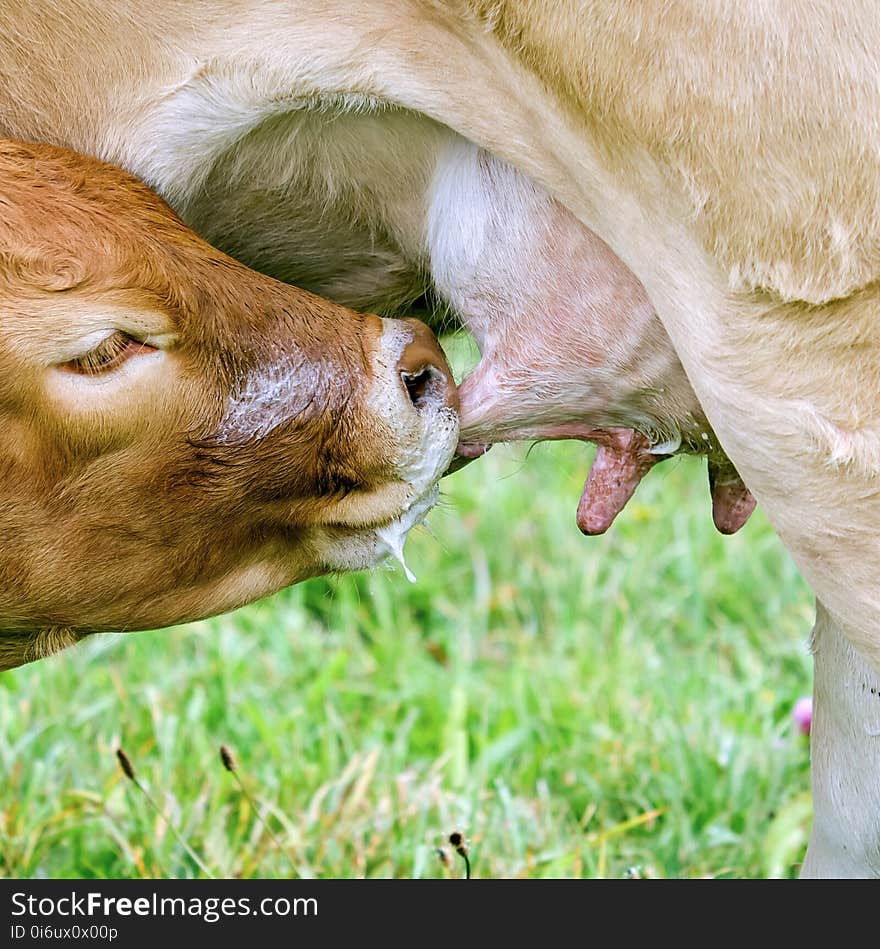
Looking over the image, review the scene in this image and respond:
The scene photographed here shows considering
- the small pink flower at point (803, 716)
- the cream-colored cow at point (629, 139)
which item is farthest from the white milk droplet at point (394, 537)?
the small pink flower at point (803, 716)

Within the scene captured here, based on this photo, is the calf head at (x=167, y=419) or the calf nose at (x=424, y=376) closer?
the calf head at (x=167, y=419)

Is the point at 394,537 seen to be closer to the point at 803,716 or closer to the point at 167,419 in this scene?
the point at 167,419

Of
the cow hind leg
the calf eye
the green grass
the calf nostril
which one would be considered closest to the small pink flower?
the green grass

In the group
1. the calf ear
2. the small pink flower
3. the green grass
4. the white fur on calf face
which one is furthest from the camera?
the small pink flower

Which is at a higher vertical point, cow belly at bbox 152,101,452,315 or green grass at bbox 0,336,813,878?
cow belly at bbox 152,101,452,315

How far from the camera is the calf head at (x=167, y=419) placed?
2096 mm

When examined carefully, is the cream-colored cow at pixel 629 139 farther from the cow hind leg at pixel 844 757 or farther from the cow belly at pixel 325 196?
the cow hind leg at pixel 844 757

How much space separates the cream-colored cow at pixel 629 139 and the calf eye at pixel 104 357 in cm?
30

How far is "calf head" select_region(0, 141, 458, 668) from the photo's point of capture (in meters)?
2.10

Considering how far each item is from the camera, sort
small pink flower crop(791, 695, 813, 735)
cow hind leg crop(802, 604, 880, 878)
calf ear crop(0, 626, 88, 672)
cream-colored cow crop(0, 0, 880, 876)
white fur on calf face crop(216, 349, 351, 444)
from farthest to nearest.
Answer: small pink flower crop(791, 695, 813, 735)
cow hind leg crop(802, 604, 880, 878)
calf ear crop(0, 626, 88, 672)
white fur on calf face crop(216, 349, 351, 444)
cream-colored cow crop(0, 0, 880, 876)

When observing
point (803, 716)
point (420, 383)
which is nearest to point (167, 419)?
point (420, 383)

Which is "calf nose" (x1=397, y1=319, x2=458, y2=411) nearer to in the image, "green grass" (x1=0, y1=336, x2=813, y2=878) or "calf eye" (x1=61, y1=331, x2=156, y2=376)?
"green grass" (x1=0, y1=336, x2=813, y2=878)

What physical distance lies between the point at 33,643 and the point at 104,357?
0.50 metres

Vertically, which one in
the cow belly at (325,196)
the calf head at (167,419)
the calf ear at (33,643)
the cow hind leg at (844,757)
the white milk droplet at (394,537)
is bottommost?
the cow hind leg at (844,757)
